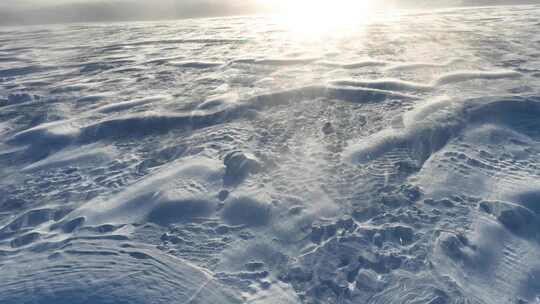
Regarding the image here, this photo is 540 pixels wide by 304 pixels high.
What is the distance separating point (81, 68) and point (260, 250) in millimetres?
4649

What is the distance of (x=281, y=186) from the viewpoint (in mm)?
2027

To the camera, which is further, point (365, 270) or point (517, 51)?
point (517, 51)

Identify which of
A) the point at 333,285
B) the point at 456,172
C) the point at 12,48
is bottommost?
the point at 333,285

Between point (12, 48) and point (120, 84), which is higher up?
point (12, 48)

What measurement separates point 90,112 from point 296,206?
7.89ft

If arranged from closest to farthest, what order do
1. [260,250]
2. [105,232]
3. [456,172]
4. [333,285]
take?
[333,285] < [260,250] < [105,232] < [456,172]

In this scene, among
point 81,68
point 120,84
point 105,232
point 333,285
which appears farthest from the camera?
point 81,68

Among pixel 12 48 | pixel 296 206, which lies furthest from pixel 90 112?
pixel 12 48

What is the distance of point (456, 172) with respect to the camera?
2.05m

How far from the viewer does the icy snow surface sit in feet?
4.76

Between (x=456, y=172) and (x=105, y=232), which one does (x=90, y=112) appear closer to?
(x=105, y=232)

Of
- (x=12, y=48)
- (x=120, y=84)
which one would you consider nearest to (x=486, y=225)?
(x=120, y=84)

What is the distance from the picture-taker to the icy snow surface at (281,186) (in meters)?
1.45

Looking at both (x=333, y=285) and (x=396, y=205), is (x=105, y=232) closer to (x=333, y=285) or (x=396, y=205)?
(x=333, y=285)
